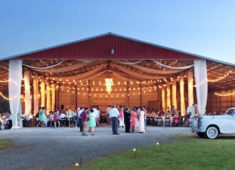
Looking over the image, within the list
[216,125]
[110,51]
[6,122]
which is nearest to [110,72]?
[110,51]

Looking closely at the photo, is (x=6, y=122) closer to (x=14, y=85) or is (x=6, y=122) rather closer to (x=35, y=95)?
(x=14, y=85)

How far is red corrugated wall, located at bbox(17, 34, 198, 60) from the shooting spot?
21797mm

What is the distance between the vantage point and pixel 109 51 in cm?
2219

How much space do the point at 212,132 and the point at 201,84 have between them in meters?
8.05

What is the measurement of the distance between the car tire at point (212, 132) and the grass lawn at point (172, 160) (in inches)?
155

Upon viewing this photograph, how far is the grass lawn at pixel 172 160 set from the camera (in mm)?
7305

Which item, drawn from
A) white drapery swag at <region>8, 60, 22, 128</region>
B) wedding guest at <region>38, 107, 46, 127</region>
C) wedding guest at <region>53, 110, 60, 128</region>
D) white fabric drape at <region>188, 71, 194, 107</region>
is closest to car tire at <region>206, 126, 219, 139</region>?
white fabric drape at <region>188, 71, 194, 107</region>

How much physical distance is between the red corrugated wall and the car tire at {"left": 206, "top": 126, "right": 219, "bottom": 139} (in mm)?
8766

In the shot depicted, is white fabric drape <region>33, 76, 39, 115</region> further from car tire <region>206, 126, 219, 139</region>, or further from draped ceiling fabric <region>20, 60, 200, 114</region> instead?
car tire <region>206, 126, 219, 139</region>

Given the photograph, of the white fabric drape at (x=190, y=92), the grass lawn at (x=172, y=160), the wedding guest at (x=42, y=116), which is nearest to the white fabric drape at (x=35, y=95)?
the wedding guest at (x=42, y=116)

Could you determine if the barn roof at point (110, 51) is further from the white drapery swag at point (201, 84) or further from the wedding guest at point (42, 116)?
the wedding guest at point (42, 116)

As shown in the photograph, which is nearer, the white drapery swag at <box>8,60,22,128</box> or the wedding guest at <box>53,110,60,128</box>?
the white drapery swag at <box>8,60,22,128</box>

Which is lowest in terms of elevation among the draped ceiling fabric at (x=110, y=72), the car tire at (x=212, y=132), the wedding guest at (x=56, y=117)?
the car tire at (x=212, y=132)

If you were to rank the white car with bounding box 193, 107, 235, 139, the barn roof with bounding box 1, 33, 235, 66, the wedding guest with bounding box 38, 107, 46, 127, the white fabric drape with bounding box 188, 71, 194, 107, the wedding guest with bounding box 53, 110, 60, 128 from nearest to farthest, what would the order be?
the white car with bounding box 193, 107, 235, 139 < the barn roof with bounding box 1, 33, 235, 66 < the white fabric drape with bounding box 188, 71, 194, 107 < the wedding guest with bounding box 53, 110, 60, 128 < the wedding guest with bounding box 38, 107, 46, 127
